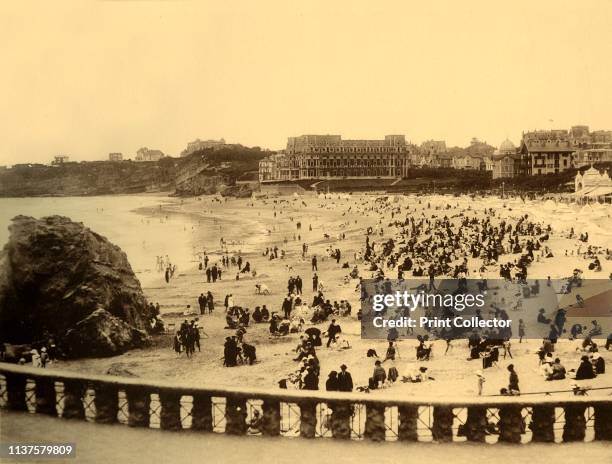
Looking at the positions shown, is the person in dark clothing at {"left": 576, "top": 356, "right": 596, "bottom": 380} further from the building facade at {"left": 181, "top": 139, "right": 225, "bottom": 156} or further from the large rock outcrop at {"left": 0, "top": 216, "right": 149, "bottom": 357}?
the building facade at {"left": 181, "top": 139, "right": 225, "bottom": 156}

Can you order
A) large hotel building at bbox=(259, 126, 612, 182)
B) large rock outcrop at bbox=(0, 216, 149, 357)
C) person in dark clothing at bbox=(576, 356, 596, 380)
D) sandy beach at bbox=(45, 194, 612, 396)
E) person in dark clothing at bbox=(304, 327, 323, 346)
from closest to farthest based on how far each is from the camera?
person in dark clothing at bbox=(576, 356, 596, 380) < sandy beach at bbox=(45, 194, 612, 396) < large rock outcrop at bbox=(0, 216, 149, 357) < person in dark clothing at bbox=(304, 327, 323, 346) < large hotel building at bbox=(259, 126, 612, 182)

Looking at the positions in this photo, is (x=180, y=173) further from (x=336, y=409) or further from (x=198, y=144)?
(x=336, y=409)

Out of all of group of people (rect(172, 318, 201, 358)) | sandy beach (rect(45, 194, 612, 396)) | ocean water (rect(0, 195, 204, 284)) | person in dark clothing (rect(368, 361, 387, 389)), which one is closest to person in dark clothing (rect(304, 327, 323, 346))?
sandy beach (rect(45, 194, 612, 396))

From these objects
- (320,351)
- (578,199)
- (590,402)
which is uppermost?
(578,199)

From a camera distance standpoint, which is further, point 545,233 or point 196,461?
point 545,233

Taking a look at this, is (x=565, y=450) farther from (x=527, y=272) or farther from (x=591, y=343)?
(x=527, y=272)

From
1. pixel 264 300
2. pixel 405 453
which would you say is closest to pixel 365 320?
pixel 264 300

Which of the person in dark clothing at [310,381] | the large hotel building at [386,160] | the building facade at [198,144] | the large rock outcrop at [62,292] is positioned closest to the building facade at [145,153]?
the building facade at [198,144]

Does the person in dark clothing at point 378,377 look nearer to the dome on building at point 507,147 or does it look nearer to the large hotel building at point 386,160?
the large hotel building at point 386,160
